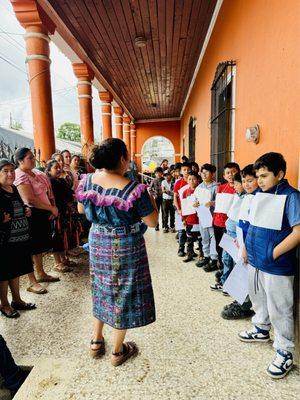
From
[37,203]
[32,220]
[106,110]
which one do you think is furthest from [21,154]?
[106,110]

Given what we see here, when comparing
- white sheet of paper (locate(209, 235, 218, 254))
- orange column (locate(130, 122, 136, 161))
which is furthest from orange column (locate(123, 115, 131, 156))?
white sheet of paper (locate(209, 235, 218, 254))

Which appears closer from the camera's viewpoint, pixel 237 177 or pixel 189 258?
pixel 237 177

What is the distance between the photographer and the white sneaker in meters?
1.53

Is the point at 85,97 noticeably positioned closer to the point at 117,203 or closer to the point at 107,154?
the point at 107,154

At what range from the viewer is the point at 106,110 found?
827cm

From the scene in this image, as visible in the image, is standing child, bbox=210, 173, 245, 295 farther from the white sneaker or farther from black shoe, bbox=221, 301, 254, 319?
the white sneaker

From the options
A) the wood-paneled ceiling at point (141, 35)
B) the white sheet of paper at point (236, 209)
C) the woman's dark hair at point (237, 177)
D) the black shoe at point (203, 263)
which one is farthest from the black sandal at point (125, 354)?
the wood-paneled ceiling at point (141, 35)

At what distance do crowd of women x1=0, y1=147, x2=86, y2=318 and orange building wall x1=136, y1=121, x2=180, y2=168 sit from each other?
33.8 ft

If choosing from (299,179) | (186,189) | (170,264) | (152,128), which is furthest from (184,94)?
(299,179)

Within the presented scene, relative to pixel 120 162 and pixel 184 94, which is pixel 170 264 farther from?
pixel 184 94

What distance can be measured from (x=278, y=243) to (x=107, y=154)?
1126 millimetres

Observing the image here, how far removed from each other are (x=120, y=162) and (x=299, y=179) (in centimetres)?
109

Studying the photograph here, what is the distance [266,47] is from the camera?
2.09m

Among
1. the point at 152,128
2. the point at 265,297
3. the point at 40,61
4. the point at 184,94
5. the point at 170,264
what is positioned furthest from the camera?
the point at 152,128
